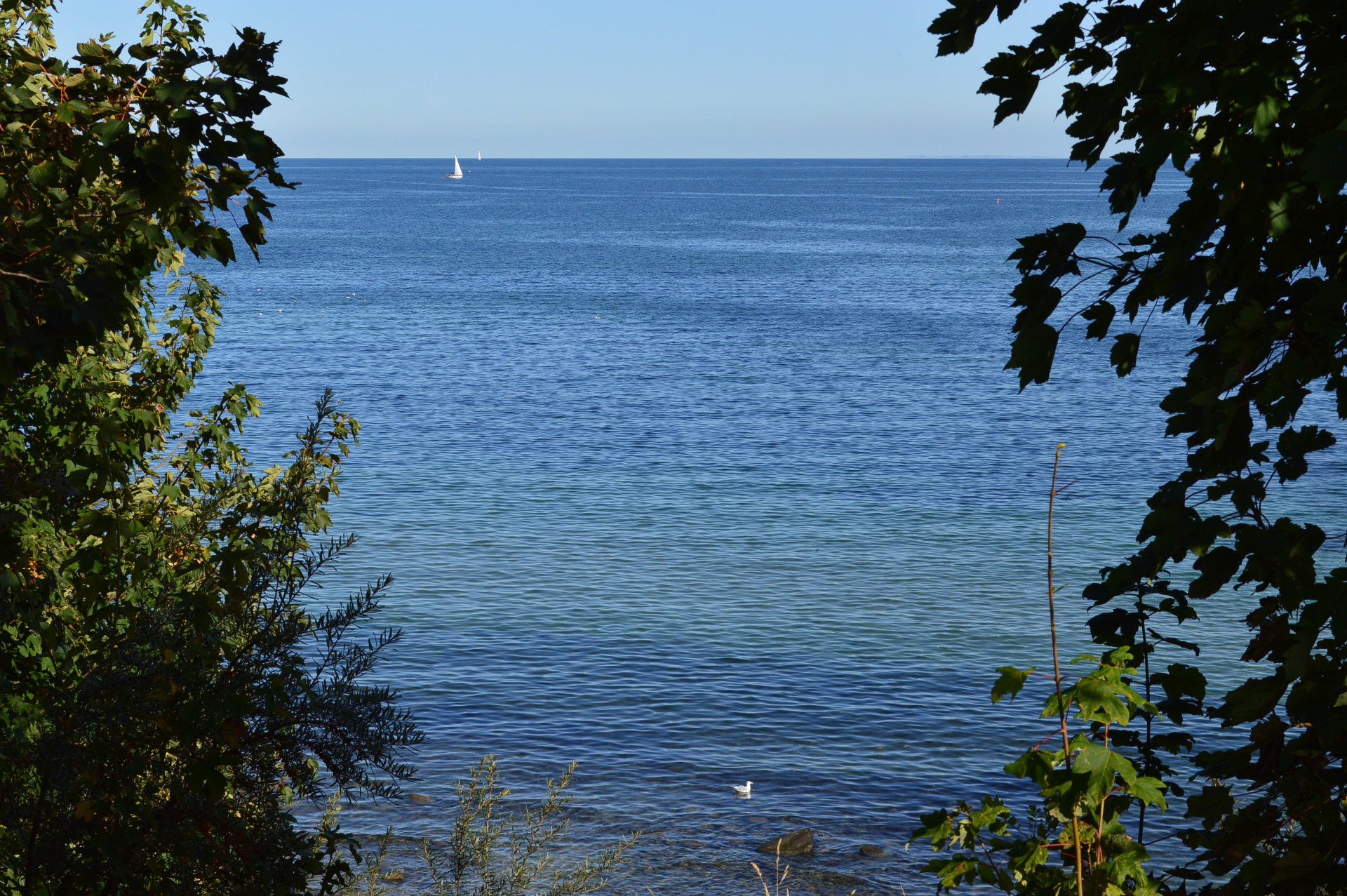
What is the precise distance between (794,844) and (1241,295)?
13.9m

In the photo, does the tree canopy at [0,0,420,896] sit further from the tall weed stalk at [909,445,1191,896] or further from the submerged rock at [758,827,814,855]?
the submerged rock at [758,827,814,855]

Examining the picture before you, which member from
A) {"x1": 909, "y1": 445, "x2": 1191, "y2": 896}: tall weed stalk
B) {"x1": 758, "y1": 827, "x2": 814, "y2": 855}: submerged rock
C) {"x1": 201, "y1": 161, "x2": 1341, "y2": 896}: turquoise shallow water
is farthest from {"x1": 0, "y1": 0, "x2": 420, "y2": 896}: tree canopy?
{"x1": 758, "y1": 827, "x2": 814, "y2": 855}: submerged rock

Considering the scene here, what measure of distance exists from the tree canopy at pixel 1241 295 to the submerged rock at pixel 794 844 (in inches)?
497

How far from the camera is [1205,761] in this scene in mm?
4500

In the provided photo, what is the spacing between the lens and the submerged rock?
16.3 meters

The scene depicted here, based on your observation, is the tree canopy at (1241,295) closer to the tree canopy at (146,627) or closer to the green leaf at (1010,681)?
the green leaf at (1010,681)

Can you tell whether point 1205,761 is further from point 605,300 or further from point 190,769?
point 605,300

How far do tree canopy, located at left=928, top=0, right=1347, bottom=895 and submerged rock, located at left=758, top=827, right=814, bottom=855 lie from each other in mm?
12630

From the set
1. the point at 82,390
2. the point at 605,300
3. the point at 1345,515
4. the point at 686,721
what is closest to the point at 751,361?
the point at 605,300

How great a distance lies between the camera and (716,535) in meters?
32.2

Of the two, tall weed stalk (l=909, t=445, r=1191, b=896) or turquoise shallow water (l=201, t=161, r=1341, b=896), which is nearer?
tall weed stalk (l=909, t=445, r=1191, b=896)

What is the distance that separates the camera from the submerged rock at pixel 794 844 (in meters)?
16.3

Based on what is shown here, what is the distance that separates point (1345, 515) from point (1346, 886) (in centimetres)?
3249

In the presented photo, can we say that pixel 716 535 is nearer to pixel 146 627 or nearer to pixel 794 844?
pixel 794 844
